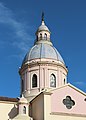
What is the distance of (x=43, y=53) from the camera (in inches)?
2018

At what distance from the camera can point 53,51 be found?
52250mm

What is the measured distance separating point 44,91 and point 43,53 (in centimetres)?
1104

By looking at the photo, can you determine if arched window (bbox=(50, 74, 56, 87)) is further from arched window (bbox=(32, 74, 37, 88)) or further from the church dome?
the church dome

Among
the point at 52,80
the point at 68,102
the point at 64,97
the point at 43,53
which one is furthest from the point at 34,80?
the point at 68,102

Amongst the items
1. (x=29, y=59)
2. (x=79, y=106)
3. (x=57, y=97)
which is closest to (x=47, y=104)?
(x=57, y=97)

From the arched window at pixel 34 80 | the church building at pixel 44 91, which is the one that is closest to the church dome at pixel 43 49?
the church building at pixel 44 91

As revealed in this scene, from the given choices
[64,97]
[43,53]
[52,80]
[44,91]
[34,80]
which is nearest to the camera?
[44,91]

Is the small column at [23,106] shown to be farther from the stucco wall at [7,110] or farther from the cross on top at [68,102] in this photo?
the cross on top at [68,102]

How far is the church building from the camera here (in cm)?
4147

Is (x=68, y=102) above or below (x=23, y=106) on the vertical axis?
above

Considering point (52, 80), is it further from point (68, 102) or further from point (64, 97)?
point (68, 102)

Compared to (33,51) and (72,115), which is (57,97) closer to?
(72,115)

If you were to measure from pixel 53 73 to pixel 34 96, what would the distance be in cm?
459

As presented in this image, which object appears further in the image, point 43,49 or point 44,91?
point 43,49
